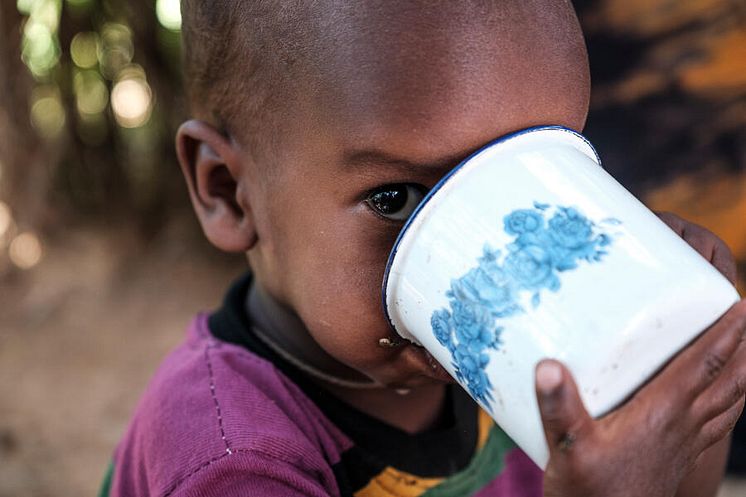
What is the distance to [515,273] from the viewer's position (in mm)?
755

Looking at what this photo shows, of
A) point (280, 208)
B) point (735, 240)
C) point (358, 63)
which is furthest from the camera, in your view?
point (735, 240)

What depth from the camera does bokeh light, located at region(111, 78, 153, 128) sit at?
3.37 meters

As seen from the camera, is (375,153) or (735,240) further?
(735,240)

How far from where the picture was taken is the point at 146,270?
3.34 meters

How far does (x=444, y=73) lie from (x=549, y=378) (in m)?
0.38

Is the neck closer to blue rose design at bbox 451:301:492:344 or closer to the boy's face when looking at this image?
the boy's face

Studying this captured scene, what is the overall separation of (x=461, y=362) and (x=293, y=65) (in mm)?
428

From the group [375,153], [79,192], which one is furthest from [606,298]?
[79,192]

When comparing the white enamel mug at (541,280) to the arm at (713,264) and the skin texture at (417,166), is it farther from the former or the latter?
the arm at (713,264)

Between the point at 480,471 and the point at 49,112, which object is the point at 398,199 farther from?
the point at 49,112

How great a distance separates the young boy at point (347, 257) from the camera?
75cm

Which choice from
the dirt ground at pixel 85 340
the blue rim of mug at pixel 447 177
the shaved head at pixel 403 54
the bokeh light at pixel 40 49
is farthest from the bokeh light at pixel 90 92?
the blue rim of mug at pixel 447 177

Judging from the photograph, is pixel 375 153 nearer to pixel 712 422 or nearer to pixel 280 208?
pixel 280 208

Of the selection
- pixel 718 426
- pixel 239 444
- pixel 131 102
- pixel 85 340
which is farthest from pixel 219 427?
pixel 131 102
